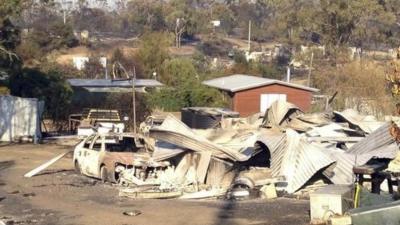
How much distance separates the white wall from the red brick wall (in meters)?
11.0

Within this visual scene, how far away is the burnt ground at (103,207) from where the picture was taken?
1448 centimetres

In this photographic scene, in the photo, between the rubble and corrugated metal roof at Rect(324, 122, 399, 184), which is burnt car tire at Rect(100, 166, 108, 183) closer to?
the rubble

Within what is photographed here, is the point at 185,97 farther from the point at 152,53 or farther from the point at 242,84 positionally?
the point at 152,53

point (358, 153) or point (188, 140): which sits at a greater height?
point (188, 140)

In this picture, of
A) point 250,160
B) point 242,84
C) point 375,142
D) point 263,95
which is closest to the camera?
point 375,142

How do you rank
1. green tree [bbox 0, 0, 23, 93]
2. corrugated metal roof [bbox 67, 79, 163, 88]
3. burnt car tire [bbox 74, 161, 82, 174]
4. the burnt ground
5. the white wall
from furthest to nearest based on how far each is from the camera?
corrugated metal roof [bbox 67, 79, 163, 88]
green tree [bbox 0, 0, 23, 93]
the white wall
burnt car tire [bbox 74, 161, 82, 174]
the burnt ground

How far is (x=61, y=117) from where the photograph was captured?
1389 inches

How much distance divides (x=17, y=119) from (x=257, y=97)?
1250 cm

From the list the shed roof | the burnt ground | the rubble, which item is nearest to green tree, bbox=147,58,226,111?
the shed roof

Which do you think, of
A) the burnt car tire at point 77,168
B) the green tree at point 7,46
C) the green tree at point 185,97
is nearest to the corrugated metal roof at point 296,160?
the burnt car tire at point 77,168

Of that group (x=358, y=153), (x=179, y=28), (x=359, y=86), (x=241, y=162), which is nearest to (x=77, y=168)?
(x=241, y=162)

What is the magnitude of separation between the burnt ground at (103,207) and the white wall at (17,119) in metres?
9.82

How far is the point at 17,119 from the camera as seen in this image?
99.1 feet

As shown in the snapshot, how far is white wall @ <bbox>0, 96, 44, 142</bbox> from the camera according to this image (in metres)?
30.1
